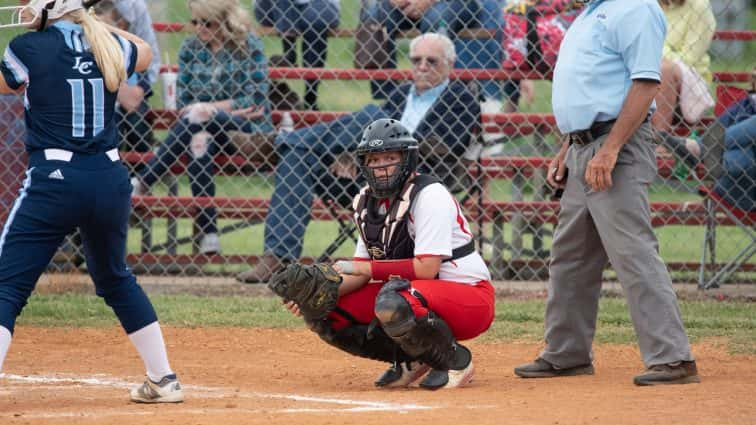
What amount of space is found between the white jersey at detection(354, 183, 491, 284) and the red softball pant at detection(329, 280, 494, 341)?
0.07 metres

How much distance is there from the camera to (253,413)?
448 centimetres

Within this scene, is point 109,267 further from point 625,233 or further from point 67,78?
point 625,233

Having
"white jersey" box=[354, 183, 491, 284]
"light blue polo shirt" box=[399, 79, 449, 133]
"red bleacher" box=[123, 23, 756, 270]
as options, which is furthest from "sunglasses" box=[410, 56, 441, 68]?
"white jersey" box=[354, 183, 491, 284]

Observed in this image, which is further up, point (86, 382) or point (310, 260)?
point (86, 382)

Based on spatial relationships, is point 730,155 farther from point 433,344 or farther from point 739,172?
point 433,344

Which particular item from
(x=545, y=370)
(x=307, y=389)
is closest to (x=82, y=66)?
(x=307, y=389)

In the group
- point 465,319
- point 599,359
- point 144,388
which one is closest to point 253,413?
point 144,388

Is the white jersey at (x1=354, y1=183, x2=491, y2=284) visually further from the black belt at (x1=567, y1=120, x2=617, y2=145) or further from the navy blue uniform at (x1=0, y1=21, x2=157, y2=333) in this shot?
the navy blue uniform at (x1=0, y1=21, x2=157, y2=333)

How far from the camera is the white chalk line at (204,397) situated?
178 inches

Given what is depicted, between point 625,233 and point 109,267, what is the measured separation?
7.06 feet

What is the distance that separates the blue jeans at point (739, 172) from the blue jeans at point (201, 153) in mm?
3268

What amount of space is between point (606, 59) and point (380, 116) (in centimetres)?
345

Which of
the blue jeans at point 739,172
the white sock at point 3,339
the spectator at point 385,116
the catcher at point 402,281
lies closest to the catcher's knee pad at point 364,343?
the catcher at point 402,281

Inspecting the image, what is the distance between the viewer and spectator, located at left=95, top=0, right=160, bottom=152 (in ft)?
28.5
